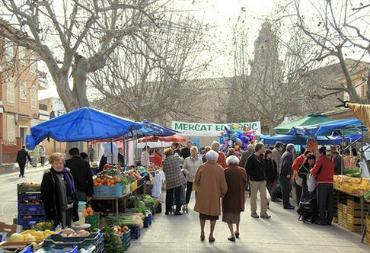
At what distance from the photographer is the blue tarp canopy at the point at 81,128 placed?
1025 cm

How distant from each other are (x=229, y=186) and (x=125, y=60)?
2152 centimetres

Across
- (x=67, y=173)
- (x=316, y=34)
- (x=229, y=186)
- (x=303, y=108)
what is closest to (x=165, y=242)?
(x=229, y=186)

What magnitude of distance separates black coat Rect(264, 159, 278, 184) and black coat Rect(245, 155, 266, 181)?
1721 mm

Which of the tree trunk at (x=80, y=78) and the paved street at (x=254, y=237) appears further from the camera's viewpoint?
the tree trunk at (x=80, y=78)

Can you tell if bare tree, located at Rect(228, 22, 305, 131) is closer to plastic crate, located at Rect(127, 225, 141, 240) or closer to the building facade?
the building facade

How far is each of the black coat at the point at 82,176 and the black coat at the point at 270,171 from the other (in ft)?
20.0

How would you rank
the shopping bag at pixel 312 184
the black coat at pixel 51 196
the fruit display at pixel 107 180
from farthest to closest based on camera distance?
the shopping bag at pixel 312 184 < the fruit display at pixel 107 180 < the black coat at pixel 51 196

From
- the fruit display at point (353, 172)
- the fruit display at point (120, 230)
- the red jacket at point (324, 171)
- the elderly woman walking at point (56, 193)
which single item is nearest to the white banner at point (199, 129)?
the fruit display at point (353, 172)

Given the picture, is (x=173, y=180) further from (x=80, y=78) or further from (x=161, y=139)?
(x=161, y=139)

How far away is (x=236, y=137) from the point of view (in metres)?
24.4

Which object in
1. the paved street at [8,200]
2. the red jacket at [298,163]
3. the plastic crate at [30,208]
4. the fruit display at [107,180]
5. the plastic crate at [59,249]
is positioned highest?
the red jacket at [298,163]

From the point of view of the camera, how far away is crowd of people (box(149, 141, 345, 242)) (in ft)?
31.6

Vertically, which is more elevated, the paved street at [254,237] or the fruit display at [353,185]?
the fruit display at [353,185]

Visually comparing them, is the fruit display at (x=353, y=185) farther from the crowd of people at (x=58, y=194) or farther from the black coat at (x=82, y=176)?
the crowd of people at (x=58, y=194)
